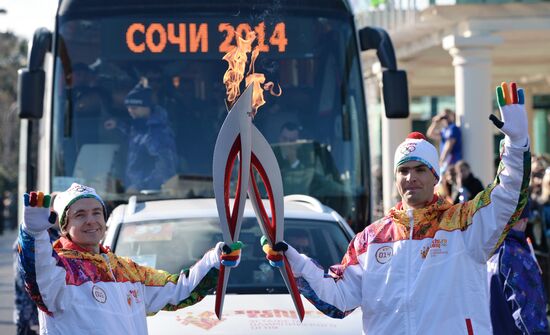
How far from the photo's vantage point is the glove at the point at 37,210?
174 inches

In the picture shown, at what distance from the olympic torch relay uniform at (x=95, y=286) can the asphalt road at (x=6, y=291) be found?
689 centimetres

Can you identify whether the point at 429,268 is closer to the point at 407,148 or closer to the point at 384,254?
the point at 384,254

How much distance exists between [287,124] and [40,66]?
6.54ft

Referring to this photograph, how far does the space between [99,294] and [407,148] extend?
1351 mm

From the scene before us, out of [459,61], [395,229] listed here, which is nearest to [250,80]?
[395,229]

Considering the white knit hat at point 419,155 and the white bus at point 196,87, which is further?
the white bus at point 196,87

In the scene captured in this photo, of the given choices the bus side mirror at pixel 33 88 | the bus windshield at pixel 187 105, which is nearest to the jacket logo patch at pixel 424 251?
the bus windshield at pixel 187 105

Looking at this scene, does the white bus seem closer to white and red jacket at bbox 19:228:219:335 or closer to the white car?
the white car

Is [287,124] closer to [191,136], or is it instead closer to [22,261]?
[191,136]

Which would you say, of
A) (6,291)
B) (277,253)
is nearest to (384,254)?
(277,253)

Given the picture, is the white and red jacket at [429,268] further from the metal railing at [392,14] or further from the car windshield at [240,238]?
the metal railing at [392,14]

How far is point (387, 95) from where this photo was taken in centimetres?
961

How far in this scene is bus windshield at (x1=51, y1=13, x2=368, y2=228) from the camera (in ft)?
30.2

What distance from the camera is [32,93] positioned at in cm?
952
